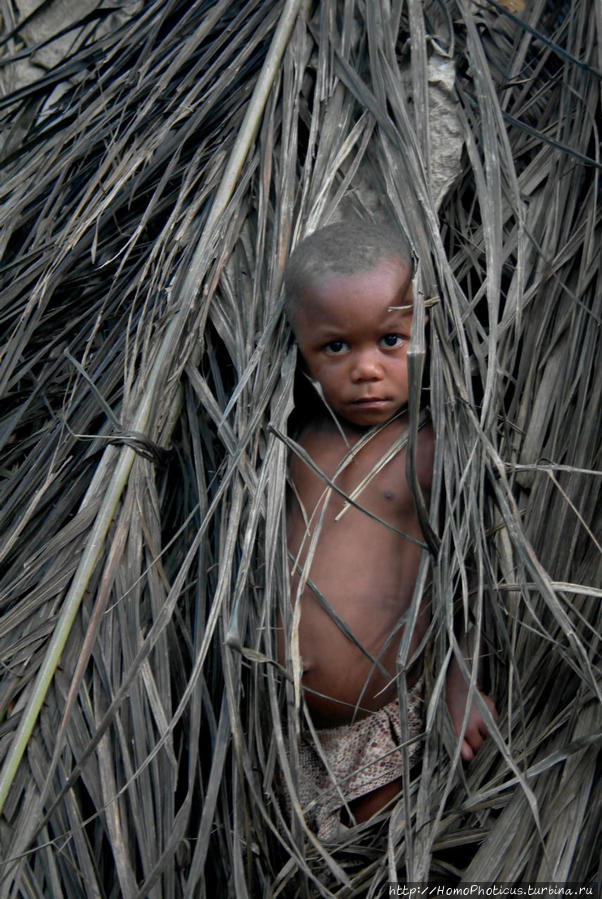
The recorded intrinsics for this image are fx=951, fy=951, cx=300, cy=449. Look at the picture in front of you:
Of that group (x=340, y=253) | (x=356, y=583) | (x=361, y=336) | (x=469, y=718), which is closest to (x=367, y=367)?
(x=361, y=336)

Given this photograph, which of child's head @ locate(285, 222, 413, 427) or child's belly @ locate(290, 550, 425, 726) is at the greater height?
child's head @ locate(285, 222, 413, 427)

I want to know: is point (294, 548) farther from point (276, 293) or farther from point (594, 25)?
point (594, 25)

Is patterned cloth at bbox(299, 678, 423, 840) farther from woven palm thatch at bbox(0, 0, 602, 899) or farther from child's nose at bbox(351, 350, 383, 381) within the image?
child's nose at bbox(351, 350, 383, 381)

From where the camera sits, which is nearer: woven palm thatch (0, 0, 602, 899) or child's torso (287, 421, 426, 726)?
woven palm thatch (0, 0, 602, 899)

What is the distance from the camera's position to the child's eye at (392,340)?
1563 mm

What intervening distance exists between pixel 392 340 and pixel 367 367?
73 millimetres

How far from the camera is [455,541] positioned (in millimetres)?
1432

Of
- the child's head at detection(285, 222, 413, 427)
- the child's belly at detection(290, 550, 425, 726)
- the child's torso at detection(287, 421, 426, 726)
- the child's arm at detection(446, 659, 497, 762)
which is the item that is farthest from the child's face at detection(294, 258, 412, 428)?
the child's arm at detection(446, 659, 497, 762)

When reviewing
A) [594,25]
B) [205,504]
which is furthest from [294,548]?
[594,25]

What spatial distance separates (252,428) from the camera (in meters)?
1.57

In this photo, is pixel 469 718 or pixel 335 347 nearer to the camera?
pixel 469 718

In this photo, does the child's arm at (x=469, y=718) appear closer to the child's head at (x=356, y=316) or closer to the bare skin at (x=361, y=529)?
the bare skin at (x=361, y=529)

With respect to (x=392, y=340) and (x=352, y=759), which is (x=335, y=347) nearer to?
(x=392, y=340)

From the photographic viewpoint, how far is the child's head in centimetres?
154
